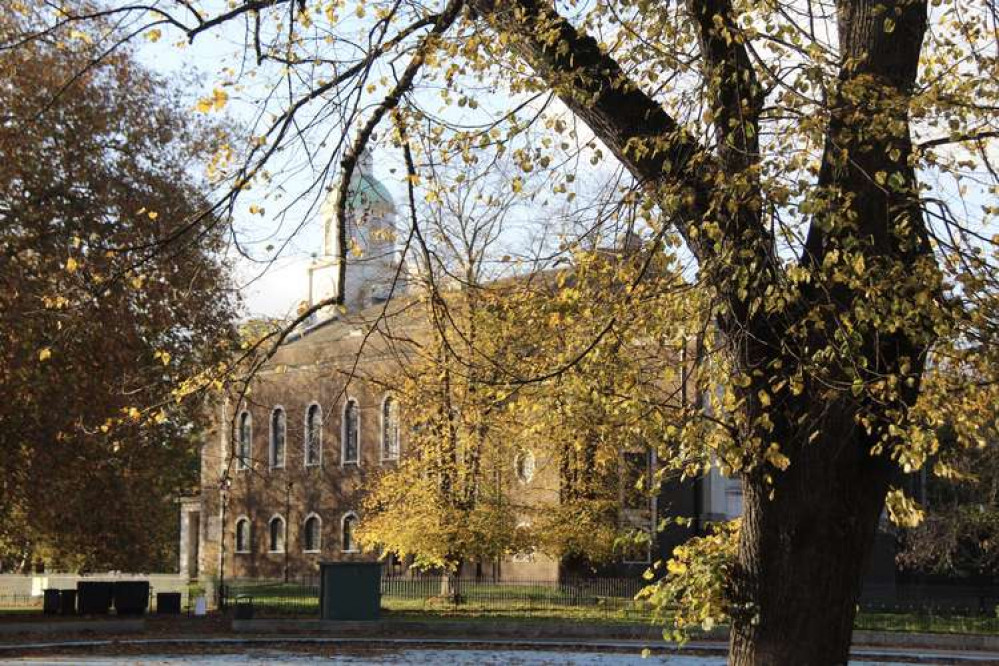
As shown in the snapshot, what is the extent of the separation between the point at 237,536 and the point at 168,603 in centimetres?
3126

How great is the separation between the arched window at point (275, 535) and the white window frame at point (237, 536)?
5.36 feet

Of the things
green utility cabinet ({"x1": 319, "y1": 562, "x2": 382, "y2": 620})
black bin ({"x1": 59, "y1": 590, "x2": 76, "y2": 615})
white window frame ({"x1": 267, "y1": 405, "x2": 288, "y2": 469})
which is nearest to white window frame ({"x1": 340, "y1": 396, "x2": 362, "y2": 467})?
white window frame ({"x1": 267, "y1": 405, "x2": 288, "y2": 469})

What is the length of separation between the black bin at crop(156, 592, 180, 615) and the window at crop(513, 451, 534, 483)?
31.8 feet

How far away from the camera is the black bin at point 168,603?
34.0 metres

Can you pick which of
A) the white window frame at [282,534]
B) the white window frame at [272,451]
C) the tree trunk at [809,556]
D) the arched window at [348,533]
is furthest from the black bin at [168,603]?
the white window frame at [272,451]

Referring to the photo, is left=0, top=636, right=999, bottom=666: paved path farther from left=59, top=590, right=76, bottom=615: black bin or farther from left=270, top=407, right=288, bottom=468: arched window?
left=270, top=407, right=288, bottom=468: arched window

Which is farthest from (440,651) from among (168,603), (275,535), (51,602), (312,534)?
(275,535)

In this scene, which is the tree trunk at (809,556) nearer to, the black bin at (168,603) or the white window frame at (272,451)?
the black bin at (168,603)

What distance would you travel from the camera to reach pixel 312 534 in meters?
60.4

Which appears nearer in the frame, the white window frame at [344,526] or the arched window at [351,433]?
the white window frame at [344,526]

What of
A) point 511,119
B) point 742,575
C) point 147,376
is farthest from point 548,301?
point 147,376

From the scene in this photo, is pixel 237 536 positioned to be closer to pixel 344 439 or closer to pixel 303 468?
pixel 303 468

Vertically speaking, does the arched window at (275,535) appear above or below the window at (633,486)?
below

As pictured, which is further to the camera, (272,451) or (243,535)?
(243,535)
